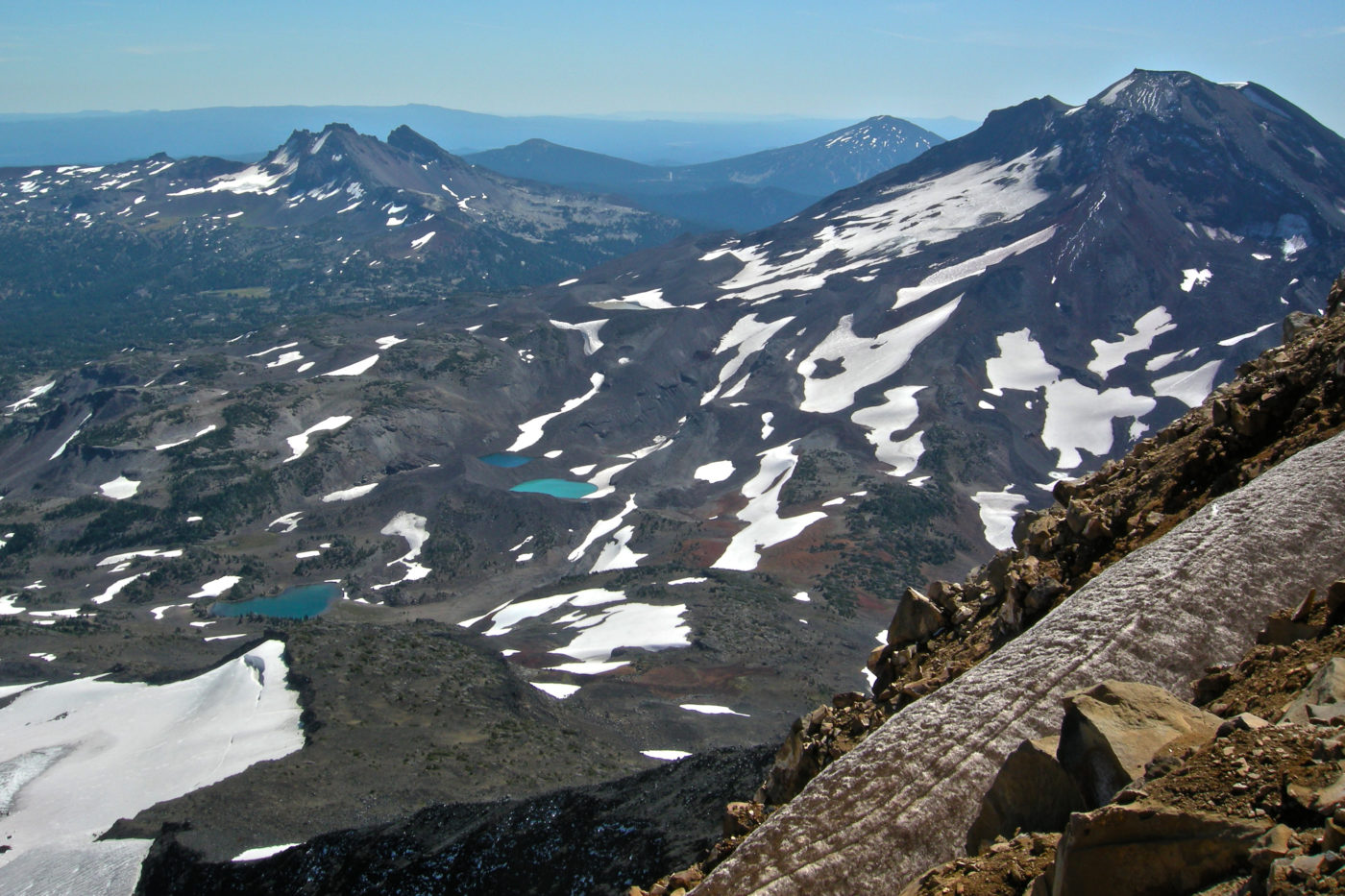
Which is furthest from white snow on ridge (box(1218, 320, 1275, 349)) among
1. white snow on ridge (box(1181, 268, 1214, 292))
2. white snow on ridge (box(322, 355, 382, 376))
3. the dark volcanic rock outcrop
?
the dark volcanic rock outcrop

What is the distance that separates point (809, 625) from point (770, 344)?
65784 mm

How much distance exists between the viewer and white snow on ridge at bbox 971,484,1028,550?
7438 cm

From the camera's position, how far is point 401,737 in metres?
27.8

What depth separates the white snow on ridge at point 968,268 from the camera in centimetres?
11988

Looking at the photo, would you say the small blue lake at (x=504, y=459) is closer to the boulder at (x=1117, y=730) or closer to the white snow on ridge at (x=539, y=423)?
the white snow on ridge at (x=539, y=423)

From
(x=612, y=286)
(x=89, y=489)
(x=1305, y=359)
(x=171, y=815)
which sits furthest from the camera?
(x=612, y=286)

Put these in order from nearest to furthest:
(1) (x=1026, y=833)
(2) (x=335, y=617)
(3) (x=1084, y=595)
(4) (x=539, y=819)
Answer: (1) (x=1026, y=833) < (3) (x=1084, y=595) < (4) (x=539, y=819) < (2) (x=335, y=617)

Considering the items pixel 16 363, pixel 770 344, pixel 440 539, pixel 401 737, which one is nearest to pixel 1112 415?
pixel 770 344

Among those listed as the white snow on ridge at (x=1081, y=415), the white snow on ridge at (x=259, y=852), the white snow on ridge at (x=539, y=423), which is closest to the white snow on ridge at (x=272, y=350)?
the white snow on ridge at (x=539, y=423)

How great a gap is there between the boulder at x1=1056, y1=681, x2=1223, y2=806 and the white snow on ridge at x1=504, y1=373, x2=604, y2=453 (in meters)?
94.7

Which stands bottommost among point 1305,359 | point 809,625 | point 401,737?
point 809,625

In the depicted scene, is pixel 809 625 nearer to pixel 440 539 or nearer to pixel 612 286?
pixel 440 539

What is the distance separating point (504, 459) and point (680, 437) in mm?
17705

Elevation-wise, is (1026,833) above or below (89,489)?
above
